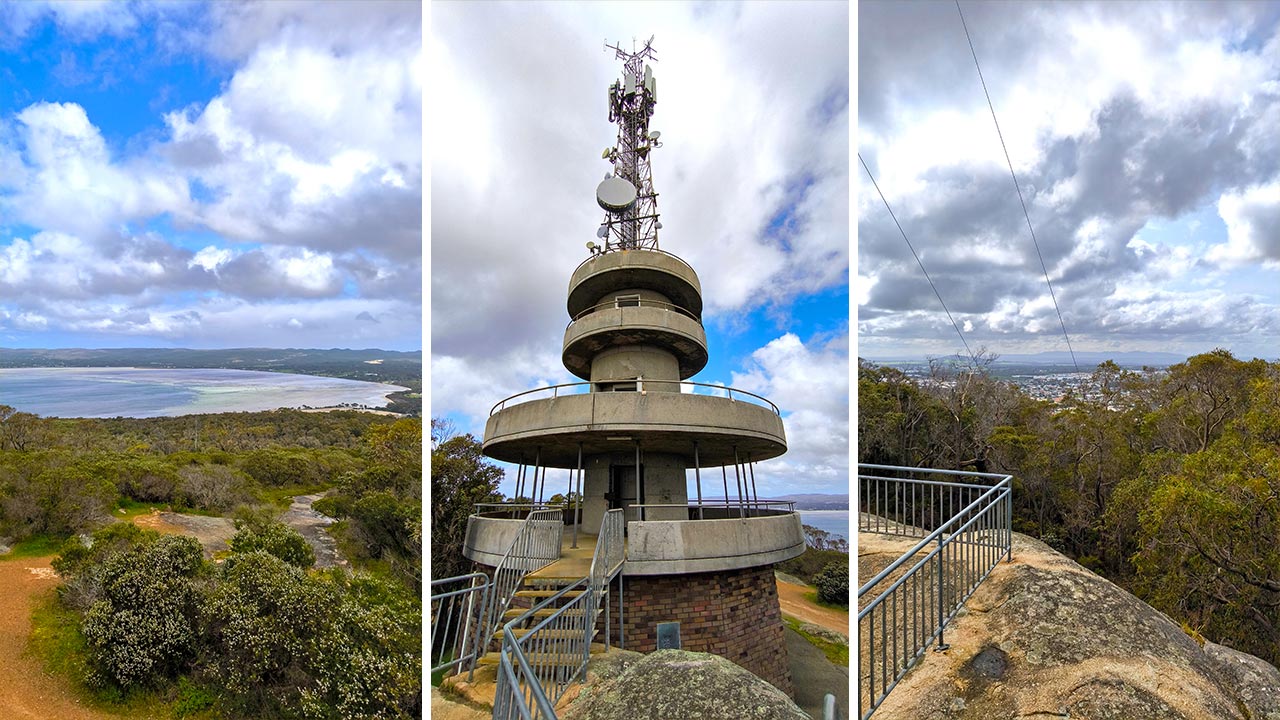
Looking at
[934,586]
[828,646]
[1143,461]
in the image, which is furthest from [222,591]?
[1143,461]

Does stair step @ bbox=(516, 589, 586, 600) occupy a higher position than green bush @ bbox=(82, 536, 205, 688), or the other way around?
stair step @ bbox=(516, 589, 586, 600)

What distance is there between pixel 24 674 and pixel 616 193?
16517 millimetres

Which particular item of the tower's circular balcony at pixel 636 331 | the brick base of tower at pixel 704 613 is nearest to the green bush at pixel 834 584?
the brick base of tower at pixel 704 613

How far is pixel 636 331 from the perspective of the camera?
9.90 m

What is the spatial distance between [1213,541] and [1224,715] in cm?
1013

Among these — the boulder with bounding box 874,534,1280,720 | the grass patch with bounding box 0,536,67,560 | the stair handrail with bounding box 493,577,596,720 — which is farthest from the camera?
the grass patch with bounding box 0,536,67,560

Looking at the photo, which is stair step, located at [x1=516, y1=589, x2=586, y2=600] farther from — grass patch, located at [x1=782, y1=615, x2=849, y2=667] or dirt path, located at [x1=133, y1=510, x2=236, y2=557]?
dirt path, located at [x1=133, y1=510, x2=236, y2=557]

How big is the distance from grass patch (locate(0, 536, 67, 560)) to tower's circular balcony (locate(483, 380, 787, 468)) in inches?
653

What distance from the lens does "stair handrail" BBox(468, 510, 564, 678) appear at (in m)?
6.04

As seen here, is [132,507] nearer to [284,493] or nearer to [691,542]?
[284,493]

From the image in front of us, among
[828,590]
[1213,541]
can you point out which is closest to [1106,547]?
[1213,541]

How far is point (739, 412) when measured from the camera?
842 cm

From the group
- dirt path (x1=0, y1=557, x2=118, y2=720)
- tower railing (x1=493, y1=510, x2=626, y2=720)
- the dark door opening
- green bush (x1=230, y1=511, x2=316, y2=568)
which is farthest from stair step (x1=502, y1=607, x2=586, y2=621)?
dirt path (x1=0, y1=557, x2=118, y2=720)

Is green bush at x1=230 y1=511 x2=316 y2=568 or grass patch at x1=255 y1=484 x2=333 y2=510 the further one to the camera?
grass patch at x1=255 y1=484 x2=333 y2=510
